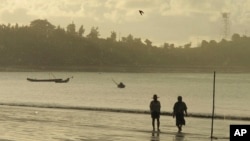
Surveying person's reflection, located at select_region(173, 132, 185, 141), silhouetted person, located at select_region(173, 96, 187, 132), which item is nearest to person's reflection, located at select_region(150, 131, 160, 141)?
person's reflection, located at select_region(173, 132, 185, 141)

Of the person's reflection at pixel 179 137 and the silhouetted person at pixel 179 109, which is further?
the silhouetted person at pixel 179 109

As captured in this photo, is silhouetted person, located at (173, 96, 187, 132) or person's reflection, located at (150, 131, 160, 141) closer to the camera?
person's reflection, located at (150, 131, 160, 141)

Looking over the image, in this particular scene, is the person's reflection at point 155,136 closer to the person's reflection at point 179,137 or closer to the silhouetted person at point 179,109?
the person's reflection at point 179,137

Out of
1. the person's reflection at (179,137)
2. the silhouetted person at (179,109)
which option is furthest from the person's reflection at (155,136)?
the silhouetted person at (179,109)

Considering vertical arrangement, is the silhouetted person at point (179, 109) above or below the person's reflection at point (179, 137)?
above

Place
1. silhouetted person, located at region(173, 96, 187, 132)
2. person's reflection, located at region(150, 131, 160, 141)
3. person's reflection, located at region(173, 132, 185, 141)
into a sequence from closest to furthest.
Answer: person's reflection, located at region(150, 131, 160, 141)
person's reflection, located at region(173, 132, 185, 141)
silhouetted person, located at region(173, 96, 187, 132)

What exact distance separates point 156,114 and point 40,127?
5.94 metres

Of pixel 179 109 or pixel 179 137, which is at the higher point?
pixel 179 109

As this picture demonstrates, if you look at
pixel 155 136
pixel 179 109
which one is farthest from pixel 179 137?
pixel 179 109

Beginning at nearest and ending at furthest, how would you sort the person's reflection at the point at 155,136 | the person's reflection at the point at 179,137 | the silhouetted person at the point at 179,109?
the person's reflection at the point at 155,136, the person's reflection at the point at 179,137, the silhouetted person at the point at 179,109

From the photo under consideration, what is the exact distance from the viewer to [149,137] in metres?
23.6

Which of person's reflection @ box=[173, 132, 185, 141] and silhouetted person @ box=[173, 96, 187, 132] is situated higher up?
silhouetted person @ box=[173, 96, 187, 132]

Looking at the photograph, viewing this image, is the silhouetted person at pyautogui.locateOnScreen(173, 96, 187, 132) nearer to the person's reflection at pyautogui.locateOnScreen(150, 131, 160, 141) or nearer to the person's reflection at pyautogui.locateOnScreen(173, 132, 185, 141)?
the person's reflection at pyautogui.locateOnScreen(173, 132, 185, 141)

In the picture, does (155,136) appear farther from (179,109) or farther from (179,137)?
(179,109)
